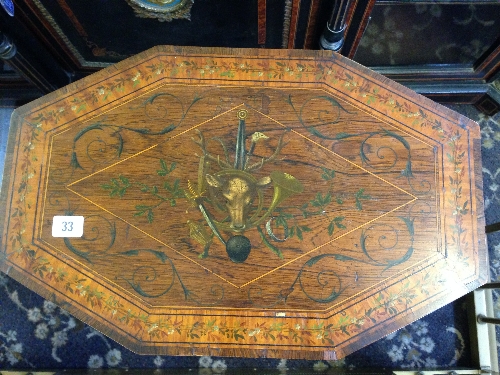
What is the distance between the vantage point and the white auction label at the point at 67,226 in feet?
5.04

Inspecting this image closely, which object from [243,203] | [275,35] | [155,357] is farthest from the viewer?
[155,357]

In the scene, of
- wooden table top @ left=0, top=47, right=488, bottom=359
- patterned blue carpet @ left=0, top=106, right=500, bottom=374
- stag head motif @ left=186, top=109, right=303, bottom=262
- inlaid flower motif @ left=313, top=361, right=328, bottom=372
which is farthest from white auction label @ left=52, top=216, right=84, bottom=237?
inlaid flower motif @ left=313, top=361, right=328, bottom=372

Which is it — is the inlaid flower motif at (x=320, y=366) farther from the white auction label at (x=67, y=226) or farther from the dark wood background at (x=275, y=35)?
the dark wood background at (x=275, y=35)

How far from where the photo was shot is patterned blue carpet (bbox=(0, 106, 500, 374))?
→ 217 cm

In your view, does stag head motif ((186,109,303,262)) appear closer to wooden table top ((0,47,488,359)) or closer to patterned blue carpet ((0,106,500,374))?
wooden table top ((0,47,488,359))

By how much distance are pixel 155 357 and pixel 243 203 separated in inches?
45.0

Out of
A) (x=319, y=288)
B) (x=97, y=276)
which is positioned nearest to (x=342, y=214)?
(x=319, y=288)

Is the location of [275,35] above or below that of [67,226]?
above

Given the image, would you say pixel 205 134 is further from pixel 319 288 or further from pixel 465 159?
pixel 465 159

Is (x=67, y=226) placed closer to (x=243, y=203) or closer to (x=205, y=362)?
(x=243, y=203)

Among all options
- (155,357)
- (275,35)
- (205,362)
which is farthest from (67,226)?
(275,35)

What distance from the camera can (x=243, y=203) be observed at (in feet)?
5.05

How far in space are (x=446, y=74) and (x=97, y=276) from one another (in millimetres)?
2026

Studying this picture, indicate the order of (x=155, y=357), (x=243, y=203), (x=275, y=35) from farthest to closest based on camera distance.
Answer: (x=155, y=357)
(x=275, y=35)
(x=243, y=203)
